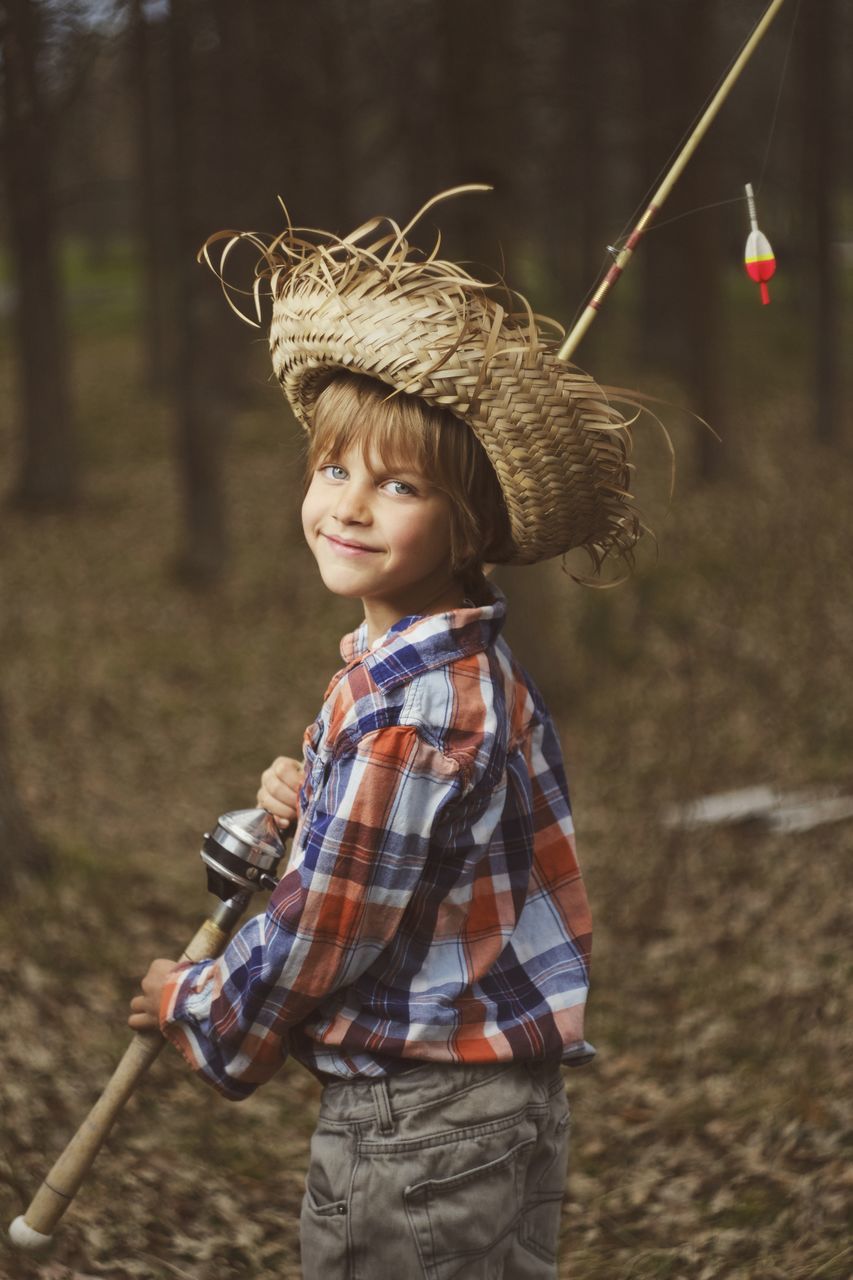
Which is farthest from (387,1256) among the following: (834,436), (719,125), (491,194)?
(834,436)

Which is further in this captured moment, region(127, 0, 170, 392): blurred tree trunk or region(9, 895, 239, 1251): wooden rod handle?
region(127, 0, 170, 392): blurred tree trunk

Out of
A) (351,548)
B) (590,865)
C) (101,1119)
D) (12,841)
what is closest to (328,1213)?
(101,1119)

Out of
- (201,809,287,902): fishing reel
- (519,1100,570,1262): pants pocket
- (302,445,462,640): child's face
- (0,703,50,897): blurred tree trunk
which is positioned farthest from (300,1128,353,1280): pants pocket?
(0,703,50,897): blurred tree trunk

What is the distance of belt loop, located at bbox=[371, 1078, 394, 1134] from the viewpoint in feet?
7.86

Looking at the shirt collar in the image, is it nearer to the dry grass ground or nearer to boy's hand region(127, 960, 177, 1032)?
boy's hand region(127, 960, 177, 1032)

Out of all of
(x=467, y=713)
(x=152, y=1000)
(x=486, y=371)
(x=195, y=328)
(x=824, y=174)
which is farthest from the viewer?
(x=824, y=174)

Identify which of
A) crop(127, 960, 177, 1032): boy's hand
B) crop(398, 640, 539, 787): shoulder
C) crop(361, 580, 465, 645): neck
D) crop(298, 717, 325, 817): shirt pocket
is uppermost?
crop(361, 580, 465, 645): neck

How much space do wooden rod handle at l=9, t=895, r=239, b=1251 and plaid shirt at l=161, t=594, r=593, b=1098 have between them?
0.56ft

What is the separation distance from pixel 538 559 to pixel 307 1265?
1406 mm

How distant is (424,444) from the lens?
235 cm

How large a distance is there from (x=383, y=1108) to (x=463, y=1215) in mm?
247

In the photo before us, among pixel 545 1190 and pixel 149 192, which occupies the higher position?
pixel 545 1190

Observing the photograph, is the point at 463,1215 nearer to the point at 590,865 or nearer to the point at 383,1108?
the point at 383,1108

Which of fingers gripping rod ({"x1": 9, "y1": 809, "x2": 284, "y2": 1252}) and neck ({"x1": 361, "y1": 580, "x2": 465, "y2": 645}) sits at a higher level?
neck ({"x1": 361, "y1": 580, "x2": 465, "y2": 645})
